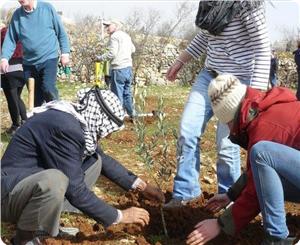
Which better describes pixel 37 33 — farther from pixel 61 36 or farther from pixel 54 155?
pixel 54 155

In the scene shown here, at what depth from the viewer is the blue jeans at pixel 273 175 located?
8.56ft

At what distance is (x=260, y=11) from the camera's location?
345 cm

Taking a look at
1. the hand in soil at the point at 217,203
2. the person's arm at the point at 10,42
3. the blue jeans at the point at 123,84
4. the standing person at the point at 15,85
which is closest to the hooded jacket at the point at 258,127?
the hand in soil at the point at 217,203

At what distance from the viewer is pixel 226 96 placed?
2732 millimetres

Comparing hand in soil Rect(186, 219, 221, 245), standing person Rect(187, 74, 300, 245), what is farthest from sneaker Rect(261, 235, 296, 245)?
hand in soil Rect(186, 219, 221, 245)

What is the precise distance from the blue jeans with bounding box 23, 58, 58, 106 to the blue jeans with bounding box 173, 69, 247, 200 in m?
2.46

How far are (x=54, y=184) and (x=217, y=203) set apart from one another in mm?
1138

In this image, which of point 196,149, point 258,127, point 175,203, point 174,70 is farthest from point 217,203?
point 174,70

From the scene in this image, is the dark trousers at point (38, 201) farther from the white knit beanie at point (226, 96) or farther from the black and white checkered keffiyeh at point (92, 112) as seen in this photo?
the white knit beanie at point (226, 96)

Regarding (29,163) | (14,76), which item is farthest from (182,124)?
(14,76)

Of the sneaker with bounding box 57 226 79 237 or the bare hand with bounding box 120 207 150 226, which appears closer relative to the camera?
the bare hand with bounding box 120 207 150 226

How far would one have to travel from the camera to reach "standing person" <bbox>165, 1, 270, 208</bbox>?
136 inches

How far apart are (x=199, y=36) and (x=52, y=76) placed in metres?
2.28

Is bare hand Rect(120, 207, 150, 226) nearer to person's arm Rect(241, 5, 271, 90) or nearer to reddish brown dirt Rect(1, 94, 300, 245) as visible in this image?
reddish brown dirt Rect(1, 94, 300, 245)
